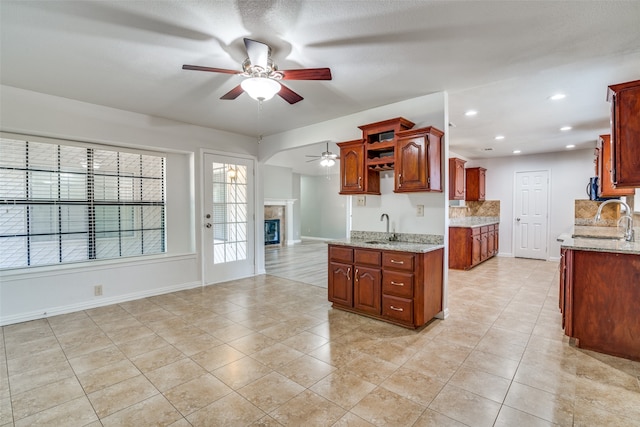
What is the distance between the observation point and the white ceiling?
194 cm

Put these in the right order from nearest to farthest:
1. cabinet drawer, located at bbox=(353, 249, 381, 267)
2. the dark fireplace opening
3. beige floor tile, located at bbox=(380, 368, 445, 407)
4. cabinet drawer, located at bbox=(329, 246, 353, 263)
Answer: beige floor tile, located at bbox=(380, 368, 445, 407) → cabinet drawer, located at bbox=(353, 249, 381, 267) → cabinet drawer, located at bbox=(329, 246, 353, 263) → the dark fireplace opening

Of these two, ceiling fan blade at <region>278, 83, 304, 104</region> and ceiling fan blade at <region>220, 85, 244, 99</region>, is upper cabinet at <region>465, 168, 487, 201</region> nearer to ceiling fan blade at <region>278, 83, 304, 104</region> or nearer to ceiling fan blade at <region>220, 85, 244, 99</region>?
ceiling fan blade at <region>278, 83, 304, 104</region>

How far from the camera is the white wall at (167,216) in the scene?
3268 mm

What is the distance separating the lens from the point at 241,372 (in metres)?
2.28

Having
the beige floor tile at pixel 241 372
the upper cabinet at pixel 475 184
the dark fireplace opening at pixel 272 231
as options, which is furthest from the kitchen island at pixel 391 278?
the dark fireplace opening at pixel 272 231

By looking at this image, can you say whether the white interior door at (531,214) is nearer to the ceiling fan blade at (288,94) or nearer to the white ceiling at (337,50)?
the white ceiling at (337,50)

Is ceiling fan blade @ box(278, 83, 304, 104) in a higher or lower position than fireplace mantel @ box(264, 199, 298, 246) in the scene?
higher

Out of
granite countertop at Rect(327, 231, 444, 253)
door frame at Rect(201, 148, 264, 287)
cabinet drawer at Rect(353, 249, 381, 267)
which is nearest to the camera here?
granite countertop at Rect(327, 231, 444, 253)

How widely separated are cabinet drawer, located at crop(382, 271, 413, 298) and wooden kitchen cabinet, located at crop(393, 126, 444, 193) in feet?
3.00

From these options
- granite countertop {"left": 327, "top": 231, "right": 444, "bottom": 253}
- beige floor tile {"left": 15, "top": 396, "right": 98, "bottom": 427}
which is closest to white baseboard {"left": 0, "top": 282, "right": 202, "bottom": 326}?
beige floor tile {"left": 15, "top": 396, "right": 98, "bottom": 427}

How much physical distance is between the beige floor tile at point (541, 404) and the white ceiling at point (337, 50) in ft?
8.16

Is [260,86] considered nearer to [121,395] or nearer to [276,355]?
[276,355]

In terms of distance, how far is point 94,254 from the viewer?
387 centimetres

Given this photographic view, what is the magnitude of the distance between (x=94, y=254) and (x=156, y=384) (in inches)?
100
